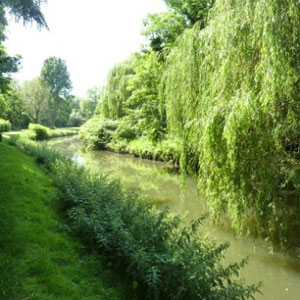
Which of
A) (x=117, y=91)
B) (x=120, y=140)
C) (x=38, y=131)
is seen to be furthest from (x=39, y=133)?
(x=120, y=140)

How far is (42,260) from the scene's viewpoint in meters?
3.44

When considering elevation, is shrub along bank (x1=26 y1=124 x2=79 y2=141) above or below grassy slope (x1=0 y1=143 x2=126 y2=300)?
above

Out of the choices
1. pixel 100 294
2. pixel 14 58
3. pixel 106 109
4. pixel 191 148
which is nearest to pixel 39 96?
pixel 106 109

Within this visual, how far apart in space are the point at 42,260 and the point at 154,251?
136cm

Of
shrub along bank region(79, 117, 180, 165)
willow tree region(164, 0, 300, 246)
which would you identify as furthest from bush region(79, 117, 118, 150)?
willow tree region(164, 0, 300, 246)

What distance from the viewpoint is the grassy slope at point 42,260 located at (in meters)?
2.88

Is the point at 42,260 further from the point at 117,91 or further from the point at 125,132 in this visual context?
the point at 117,91

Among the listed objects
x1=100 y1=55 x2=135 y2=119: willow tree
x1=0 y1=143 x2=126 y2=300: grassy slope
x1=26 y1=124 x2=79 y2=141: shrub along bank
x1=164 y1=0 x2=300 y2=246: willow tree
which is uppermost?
x1=100 y1=55 x2=135 y2=119: willow tree

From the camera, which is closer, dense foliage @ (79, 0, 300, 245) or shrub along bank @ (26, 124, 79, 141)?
dense foliage @ (79, 0, 300, 245)

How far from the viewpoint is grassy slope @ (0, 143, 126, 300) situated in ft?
9.45

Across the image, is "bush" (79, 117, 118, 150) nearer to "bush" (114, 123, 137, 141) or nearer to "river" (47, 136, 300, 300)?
"bush" (114, 123, 137, 141)

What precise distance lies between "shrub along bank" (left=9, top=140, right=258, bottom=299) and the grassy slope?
0.85ft

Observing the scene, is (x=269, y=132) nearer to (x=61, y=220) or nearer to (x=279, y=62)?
(x=279, y=62)

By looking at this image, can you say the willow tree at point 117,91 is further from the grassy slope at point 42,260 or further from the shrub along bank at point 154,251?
the shrub along bank at point 154,251
